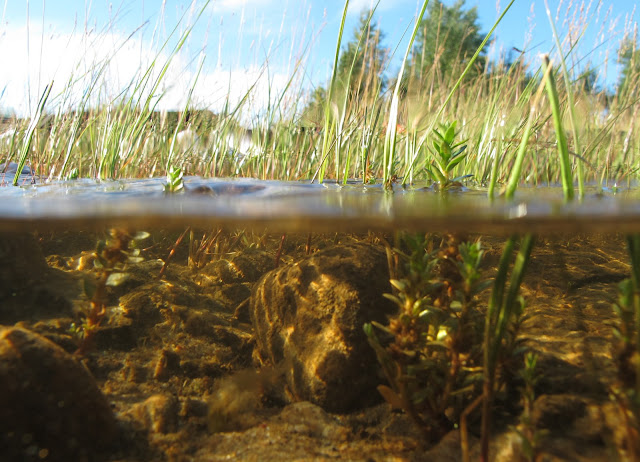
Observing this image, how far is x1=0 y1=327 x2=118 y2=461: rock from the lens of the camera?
214 cm

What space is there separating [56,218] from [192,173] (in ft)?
10.0

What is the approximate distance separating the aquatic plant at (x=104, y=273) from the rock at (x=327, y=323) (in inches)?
43.5

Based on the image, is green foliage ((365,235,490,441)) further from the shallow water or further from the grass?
the grass

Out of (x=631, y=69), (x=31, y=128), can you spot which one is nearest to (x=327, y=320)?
(x=31, y=128)

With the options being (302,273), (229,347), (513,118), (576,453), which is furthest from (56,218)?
(513,118)

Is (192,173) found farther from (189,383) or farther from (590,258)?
(590,258)

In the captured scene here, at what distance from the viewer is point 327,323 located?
2910 mm

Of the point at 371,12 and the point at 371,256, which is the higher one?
the point at 371,12

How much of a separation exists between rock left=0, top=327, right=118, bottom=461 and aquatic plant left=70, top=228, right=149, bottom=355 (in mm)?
498

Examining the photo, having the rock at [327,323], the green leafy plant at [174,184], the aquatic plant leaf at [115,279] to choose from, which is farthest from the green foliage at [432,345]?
the green leafy plant at [174,184]

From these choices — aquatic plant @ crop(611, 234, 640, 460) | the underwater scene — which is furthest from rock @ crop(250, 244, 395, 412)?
aquatic plant @ crop(611, 234, 640, 460)

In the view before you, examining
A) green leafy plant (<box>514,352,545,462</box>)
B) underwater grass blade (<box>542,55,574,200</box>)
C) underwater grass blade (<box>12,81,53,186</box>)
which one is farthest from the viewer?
underwater grass blade (<box>12,81,53,186</box>)

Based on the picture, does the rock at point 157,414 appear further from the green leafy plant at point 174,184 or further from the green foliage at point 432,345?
the green leafy plant at point 174,184

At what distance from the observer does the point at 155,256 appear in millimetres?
4836
